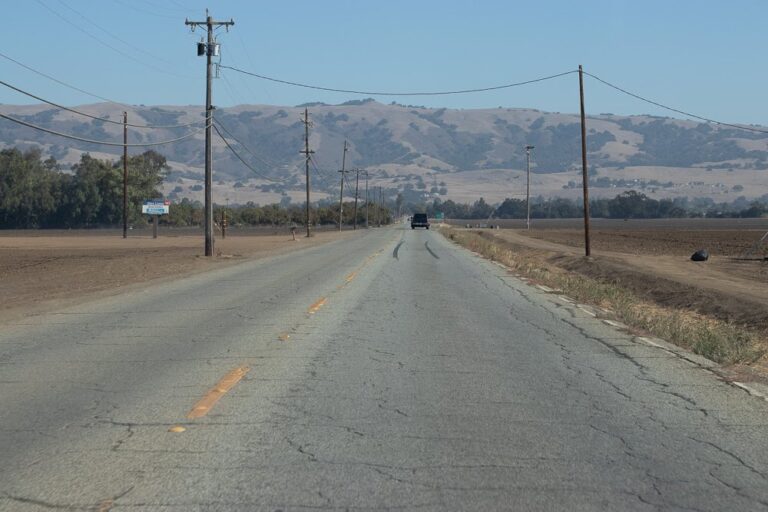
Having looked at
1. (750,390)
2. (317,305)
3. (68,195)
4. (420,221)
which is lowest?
(750,390)

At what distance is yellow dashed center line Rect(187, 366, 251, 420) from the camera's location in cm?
857

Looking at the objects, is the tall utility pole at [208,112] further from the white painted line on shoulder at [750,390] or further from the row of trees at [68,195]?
the row of trees at [68,195]

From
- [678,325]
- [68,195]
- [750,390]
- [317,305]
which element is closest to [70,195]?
[68,195]

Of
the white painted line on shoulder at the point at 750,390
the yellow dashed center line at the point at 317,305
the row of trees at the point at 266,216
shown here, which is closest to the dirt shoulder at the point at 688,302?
the white painted line on shoulder at the point at 750,390

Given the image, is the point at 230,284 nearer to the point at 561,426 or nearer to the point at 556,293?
the point at 556,293

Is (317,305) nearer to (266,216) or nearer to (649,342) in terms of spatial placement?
(649,342)

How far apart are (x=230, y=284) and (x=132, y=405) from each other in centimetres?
1655

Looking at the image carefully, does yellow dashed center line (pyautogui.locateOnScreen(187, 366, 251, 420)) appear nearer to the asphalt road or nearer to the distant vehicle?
the asphalt road

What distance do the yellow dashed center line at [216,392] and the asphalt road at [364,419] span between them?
40mm

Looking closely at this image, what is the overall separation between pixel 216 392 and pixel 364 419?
75.9 inches

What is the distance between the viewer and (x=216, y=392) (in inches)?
374

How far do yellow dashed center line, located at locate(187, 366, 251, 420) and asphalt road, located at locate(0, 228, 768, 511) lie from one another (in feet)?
0.13

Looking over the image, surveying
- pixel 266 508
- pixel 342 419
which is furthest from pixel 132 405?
pixel 266 508

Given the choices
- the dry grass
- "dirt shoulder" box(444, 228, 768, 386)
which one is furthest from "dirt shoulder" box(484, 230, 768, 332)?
the dry grass
